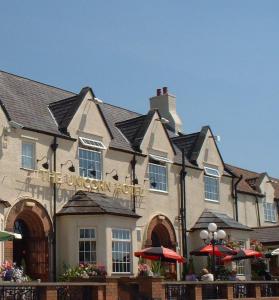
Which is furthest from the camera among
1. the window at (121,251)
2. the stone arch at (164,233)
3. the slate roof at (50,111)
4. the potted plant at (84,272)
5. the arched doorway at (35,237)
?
the stone arch at (164,233)

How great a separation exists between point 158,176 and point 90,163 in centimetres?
533

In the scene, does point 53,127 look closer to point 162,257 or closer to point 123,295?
point 162,257

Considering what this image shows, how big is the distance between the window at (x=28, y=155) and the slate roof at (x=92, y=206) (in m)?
2.50

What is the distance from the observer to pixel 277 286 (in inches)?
1137

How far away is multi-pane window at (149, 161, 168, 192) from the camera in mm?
33938

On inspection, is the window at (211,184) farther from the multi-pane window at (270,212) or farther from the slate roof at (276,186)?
the slate roof at (276,186)

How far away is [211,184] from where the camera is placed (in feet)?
128

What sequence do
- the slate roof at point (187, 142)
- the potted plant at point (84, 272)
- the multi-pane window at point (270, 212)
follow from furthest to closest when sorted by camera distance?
the multi-pane window at point (270, 212) < the slate roof at point (187, 142) < the potted plant at point (84, 272)

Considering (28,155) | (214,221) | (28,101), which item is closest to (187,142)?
(214,221)

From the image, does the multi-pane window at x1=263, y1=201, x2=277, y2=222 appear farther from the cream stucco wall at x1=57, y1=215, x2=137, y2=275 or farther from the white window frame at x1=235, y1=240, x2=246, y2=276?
the cream stucco wall at x1=57, y1=215, x2=137, y2=275

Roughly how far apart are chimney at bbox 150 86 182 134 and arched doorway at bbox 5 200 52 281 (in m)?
17.1

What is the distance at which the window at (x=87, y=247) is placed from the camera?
27734 millimetres

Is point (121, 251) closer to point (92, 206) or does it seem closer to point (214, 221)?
point (92, 206)

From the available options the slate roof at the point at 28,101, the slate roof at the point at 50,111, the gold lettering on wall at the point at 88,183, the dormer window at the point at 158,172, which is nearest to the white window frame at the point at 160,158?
the dormer window at the point at 158,172
